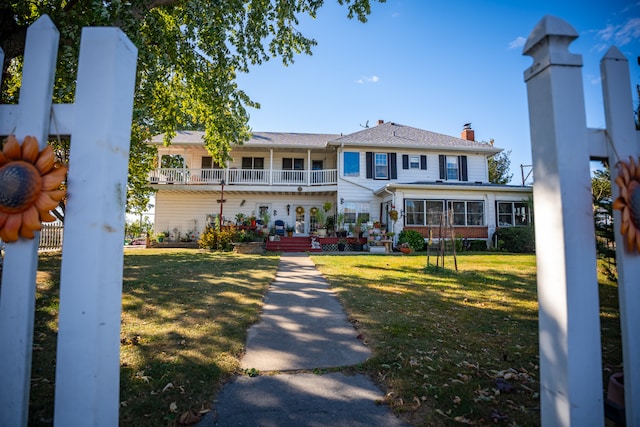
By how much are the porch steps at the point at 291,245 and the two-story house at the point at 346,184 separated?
2529 mm

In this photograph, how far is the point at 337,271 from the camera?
8.05 meters

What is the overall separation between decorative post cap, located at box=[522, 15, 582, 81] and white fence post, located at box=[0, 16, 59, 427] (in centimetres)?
212

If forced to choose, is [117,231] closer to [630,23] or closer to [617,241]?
[617,241]

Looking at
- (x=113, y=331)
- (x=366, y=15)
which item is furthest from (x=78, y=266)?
(x=366, y=15)

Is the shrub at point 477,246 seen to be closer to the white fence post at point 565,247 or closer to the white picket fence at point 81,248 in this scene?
the white fence post at point 565,247

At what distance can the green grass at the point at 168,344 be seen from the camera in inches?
77.2

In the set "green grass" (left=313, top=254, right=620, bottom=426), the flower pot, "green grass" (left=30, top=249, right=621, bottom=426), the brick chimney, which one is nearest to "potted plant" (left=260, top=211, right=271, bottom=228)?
"green grass" (left=30, top=249, right=621, bottom=426)

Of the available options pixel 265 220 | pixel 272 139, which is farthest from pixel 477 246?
pixel 272 139

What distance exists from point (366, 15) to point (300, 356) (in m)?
7.77

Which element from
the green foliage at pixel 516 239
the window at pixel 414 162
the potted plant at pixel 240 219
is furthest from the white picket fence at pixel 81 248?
the window at pixel 414 162

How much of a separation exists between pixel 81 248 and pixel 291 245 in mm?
15181

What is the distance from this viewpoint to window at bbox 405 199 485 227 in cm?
1689

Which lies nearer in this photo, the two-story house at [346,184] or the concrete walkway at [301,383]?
the concrete walkway at [301,383]

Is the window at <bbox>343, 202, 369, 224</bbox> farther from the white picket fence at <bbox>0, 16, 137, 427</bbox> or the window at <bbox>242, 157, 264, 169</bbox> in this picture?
the white picket fence at <bbox>0, 16, 137, 427</bbox>
